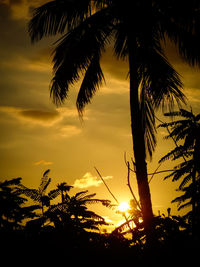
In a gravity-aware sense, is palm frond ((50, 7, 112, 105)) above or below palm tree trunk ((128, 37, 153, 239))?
above

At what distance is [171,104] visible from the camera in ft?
18.0

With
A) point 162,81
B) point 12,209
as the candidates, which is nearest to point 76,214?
point 12,209

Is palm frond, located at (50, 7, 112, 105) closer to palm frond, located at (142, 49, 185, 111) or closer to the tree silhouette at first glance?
palm frond, located at (142, 49, 185, 111)

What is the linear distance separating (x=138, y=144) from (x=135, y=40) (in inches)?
95.0

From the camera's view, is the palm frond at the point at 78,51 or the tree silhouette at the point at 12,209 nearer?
the tree silhouette at the point at 12,209

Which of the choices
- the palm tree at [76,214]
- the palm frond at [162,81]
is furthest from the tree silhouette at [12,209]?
the palm frond at [162,81]

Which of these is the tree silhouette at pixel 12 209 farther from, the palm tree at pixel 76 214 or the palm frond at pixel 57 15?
the palm frond at pixel 57 15

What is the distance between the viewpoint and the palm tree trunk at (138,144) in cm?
517

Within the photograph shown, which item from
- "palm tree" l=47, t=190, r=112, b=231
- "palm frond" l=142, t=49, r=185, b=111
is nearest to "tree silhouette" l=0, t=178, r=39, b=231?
"palm tree" l=47, t=190, r=112, b=231

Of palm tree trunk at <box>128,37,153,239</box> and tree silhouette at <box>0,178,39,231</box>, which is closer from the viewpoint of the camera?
tree silhouette at <box>0,178,39,231</box>

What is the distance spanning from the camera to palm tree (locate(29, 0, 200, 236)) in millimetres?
5418

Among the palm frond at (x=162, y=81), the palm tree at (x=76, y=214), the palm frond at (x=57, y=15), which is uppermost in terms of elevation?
the palm frond at (x=57, y=15)

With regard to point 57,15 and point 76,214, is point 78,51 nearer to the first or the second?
point 57,15

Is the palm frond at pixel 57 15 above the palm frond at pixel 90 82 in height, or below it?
above
